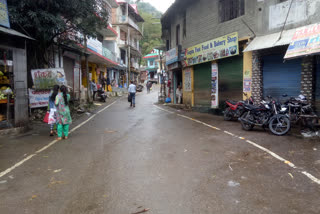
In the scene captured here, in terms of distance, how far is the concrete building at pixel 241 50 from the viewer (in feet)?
31.0

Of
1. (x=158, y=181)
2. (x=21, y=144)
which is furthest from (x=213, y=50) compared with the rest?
(x=158, y=181)

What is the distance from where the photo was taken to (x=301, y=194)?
12.1 ft

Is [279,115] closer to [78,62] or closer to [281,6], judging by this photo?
[281,6]

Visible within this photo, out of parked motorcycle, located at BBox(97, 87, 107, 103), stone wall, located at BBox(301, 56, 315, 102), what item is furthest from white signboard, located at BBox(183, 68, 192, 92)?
stone wall, located at BBox(301, 56, 315, 102)

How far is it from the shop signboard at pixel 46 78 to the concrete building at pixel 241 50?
823 cm

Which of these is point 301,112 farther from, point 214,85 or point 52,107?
point 52,107

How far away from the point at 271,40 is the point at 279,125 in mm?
3843

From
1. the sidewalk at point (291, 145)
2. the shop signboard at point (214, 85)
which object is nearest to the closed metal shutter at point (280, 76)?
the sidewalk at point (291, 145)

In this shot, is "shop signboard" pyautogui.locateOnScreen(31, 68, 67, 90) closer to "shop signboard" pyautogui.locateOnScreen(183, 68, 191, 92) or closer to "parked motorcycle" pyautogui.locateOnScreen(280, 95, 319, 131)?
"parked motorcycle" pyautogui.locateOnScreen(280, 95, 319, 131)

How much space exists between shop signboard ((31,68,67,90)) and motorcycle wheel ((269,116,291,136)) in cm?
878

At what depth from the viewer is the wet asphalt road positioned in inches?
134

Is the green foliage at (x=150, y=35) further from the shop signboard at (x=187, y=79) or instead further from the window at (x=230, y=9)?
the window at (x=230, y=9)

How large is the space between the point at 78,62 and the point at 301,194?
18.8m

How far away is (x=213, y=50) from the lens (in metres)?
14.5
